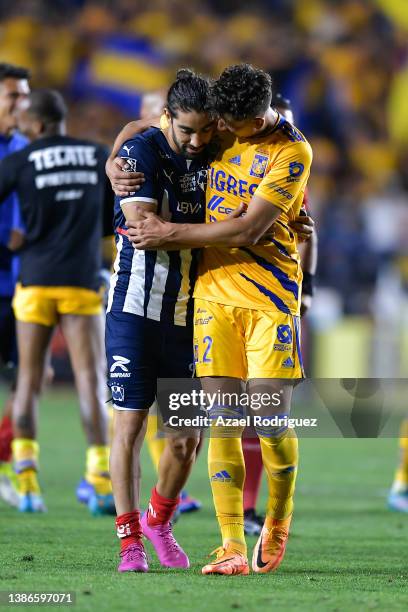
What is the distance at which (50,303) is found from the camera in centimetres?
724

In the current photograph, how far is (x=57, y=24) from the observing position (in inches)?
784

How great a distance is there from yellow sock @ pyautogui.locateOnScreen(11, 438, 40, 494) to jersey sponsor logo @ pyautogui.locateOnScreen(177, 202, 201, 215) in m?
2.70

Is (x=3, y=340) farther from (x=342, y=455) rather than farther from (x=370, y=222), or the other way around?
(x=370, y=222)

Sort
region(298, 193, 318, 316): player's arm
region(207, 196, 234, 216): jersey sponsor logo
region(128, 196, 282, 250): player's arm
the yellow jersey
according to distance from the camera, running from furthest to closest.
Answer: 1. region(298, 193, 318, 316): player's arm
2. region(207, 196, 234, 216): jersey sponsor logo
3. the yellow jersey
4. region(128, 196, 282, 250): player's arm

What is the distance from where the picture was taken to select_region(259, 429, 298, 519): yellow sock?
5.03m

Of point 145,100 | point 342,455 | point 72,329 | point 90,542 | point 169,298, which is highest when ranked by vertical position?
point 145,100

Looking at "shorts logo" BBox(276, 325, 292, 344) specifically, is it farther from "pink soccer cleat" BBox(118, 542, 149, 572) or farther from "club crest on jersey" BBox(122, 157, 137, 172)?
"pink soccer cleat" BBox(118, 542, 149, 572)

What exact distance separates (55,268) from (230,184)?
8.02 feet

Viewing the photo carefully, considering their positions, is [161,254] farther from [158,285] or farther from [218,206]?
[218,206]

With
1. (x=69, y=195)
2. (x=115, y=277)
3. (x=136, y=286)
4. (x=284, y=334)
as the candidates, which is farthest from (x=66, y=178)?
(x=284, y=334)

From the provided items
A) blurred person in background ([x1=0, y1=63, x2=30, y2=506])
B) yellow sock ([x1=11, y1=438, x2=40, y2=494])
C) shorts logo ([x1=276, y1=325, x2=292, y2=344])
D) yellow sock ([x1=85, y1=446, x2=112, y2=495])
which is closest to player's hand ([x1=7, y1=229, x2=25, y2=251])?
blurred person in background ([x1=0, y1=63, x2=30, y2=506])

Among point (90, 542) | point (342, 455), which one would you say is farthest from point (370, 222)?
point (90, 542)

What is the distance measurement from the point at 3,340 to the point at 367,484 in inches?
118

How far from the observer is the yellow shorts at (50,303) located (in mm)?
7211
